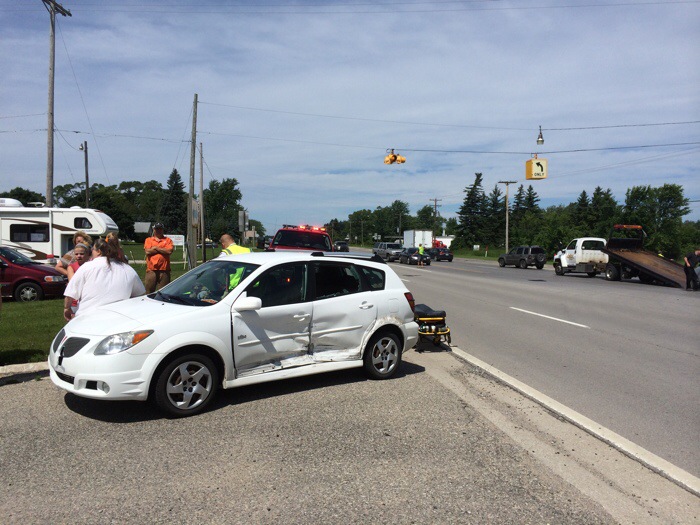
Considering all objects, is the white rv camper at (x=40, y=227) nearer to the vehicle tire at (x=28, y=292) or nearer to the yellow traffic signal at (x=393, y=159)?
the vehicle tire at (x=28, y=292)

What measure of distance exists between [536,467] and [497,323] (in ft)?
23.7

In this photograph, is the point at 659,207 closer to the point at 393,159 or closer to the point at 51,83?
the point at 393,159

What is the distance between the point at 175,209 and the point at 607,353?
100540 millimetres

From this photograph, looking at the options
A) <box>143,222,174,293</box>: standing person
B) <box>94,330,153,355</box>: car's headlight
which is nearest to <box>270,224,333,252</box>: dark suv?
<box>143,222,174,293</box>: standing person

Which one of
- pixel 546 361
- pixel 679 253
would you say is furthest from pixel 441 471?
pixel 679 253

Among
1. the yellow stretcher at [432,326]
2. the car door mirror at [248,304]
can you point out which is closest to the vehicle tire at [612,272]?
the yellow stretcher at [432,326]

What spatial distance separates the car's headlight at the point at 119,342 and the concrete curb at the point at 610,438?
13.4 ft

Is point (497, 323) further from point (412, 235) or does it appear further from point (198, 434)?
point (412, 235)

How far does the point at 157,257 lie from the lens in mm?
9883

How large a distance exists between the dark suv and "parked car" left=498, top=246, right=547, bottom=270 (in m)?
23.9

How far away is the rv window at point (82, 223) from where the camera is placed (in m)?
19.2

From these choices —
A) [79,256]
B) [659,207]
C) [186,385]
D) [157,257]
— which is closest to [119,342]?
[186,385]

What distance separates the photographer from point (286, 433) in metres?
4.45

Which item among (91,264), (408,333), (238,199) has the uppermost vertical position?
(238,199)
